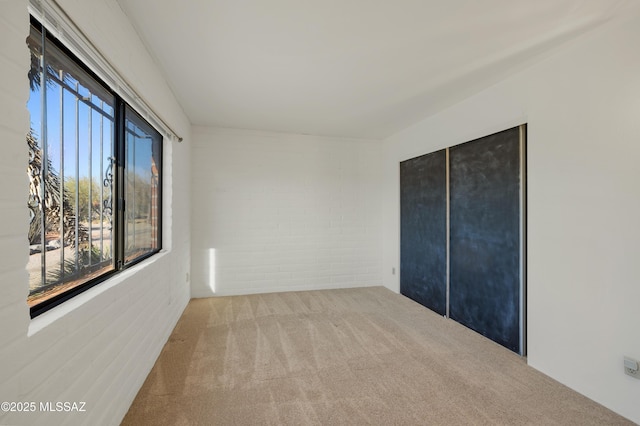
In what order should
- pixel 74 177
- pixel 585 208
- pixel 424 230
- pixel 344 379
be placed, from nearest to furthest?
pixel 74 177 < pixel 585 208 < pixel 344 379 < pixel 424 230

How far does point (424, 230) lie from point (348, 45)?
2.56 metres

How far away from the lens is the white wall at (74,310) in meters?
0.88

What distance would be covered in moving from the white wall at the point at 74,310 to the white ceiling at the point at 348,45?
0.35m

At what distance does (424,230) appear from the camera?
3826mm

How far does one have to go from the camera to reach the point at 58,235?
135cm

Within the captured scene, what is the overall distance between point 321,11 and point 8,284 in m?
1.94

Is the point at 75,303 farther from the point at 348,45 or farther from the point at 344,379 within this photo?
the point at 348,45

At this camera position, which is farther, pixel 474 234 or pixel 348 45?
pixel 474 234

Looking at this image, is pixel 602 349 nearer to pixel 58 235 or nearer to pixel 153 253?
pixel 58 235

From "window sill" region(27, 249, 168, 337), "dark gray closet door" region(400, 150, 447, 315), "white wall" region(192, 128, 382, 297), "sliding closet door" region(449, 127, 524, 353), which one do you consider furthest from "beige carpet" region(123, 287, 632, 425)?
"white wall" region(192, 128, 382, 297)

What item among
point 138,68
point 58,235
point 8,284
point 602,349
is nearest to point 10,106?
point 8,284

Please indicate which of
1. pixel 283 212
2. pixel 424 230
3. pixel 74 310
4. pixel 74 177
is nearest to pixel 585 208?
pixel 424 230

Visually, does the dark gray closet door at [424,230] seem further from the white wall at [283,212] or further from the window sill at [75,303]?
the window sill at [75,303]

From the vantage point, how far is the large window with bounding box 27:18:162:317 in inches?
46.8
